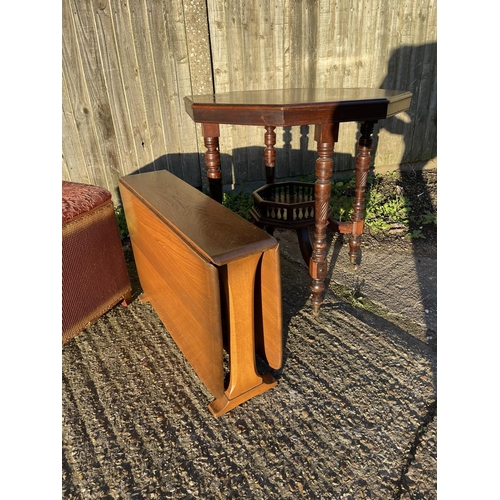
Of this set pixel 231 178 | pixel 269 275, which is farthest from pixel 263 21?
pixel 269 275

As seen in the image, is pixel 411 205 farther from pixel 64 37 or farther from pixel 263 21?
pixel 64 37

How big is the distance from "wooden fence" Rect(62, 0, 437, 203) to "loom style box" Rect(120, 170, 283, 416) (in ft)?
4.89

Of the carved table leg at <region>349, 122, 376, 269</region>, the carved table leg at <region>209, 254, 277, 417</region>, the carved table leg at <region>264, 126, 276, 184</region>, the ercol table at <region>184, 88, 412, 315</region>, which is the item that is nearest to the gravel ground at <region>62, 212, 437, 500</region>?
the carved table leg at <region>209, 254, 277, 417</region>

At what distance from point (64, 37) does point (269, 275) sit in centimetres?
253

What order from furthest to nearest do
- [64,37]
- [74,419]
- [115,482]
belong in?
[64,37] < [74,419] < [115,482]

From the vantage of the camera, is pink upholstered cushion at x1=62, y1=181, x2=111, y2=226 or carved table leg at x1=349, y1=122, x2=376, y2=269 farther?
carved table leg at x1=349, y1=122, x2=376, y2=269

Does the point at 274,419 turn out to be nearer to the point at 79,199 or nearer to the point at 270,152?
the point at 79,199

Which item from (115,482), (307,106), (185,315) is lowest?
(115,482)

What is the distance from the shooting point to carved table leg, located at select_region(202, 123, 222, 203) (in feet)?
6.79

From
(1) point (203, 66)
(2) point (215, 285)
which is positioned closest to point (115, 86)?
(1) point (203, 66)

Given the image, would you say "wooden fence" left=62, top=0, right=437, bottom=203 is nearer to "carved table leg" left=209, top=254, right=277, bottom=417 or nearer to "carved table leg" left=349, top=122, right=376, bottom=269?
"carved table leg" left=349, top=122, right=376, bottom=269

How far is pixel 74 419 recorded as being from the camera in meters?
1.60

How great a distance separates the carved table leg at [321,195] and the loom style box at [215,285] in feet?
1.52

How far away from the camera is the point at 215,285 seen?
1.31 metres
